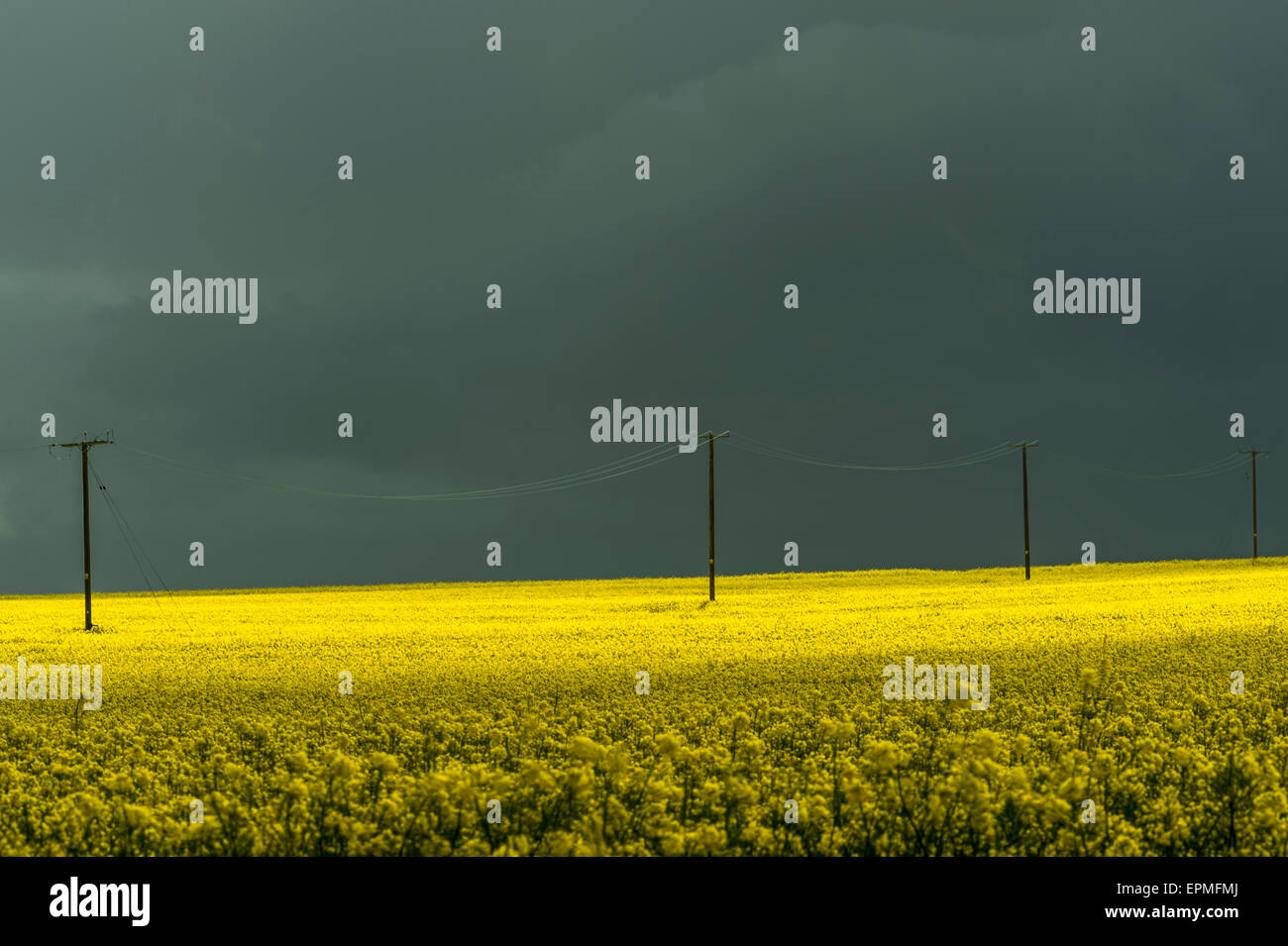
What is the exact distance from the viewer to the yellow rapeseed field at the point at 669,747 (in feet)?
27.0

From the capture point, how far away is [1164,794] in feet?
30.7

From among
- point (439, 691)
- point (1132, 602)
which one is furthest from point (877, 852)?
point (1132, 602)

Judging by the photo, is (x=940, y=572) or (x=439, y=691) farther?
(x=940, y=572)

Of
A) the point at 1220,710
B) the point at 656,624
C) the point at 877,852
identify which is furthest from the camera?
the point at 656,624

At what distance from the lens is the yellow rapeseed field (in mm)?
8227

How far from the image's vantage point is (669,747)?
377 inches

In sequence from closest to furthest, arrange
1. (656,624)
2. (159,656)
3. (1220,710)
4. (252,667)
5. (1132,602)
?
(1220,710) → (252,667) → (159,656) → (656,624) → (1132,602)

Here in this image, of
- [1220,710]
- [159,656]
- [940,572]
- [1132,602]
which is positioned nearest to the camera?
[1220,710]

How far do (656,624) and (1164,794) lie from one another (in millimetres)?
29252

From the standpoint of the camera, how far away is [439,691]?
18266 mm
